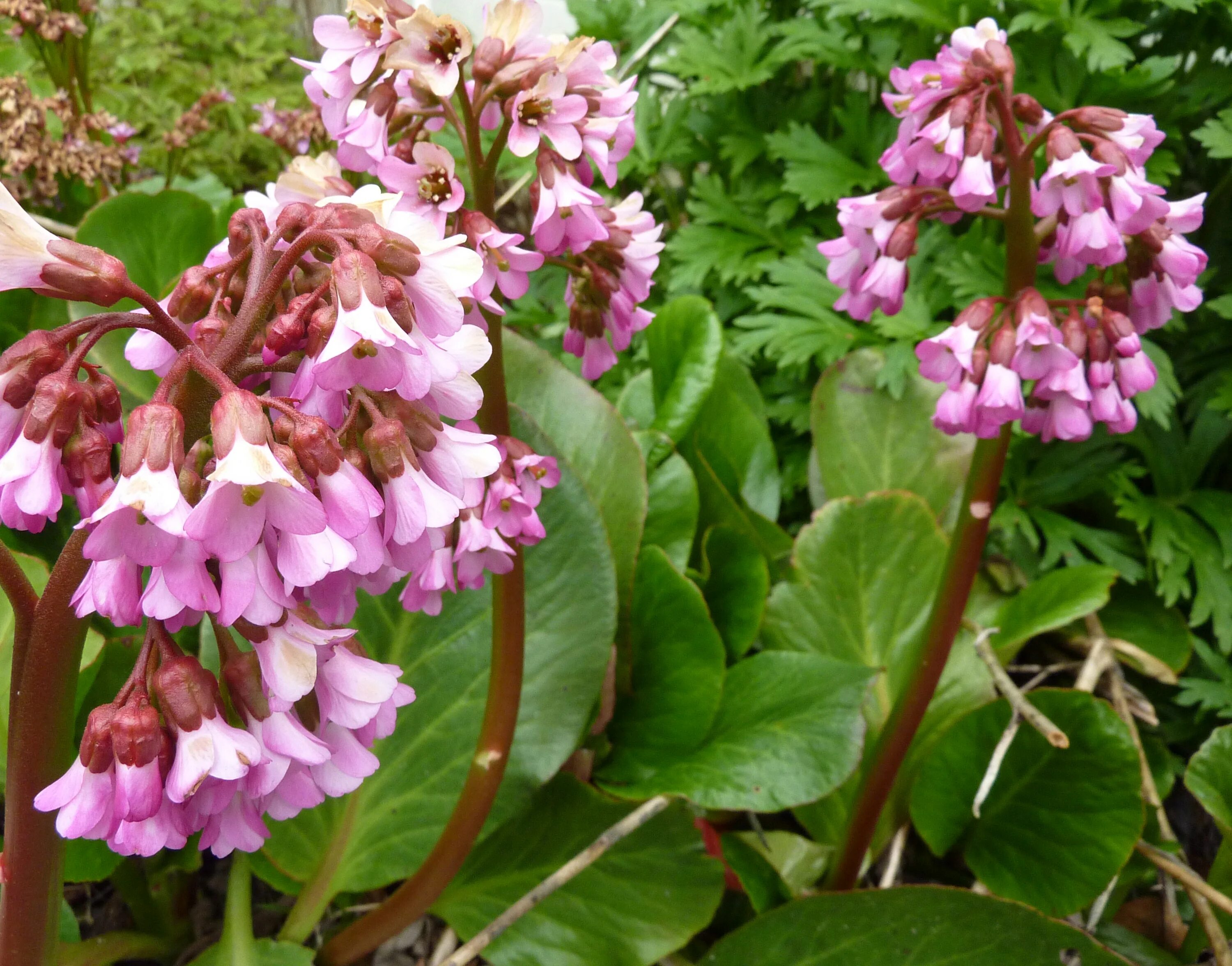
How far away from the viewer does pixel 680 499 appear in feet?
4.25

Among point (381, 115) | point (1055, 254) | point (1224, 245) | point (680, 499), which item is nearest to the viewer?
point (381, 115)

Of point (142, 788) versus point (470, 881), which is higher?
point (142, 788)

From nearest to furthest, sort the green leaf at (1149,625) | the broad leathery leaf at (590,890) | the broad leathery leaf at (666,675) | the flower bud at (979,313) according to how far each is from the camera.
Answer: the flower bud at (979,313) < the broad leathery leaf at (590,890) < the broad leathery leaf at (666,675) < the green leaf at (1149,625)

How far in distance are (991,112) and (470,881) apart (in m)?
0.96

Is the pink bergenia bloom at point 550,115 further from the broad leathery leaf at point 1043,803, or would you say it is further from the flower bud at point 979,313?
the broad leathery leaf at point 1043,803

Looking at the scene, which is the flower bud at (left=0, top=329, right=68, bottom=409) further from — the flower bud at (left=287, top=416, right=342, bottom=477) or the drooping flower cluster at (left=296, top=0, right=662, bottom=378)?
the drooping flower cluster at (left=296, top=0, right=662, bottom=378)

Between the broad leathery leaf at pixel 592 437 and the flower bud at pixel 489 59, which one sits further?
the broad leathery leaf at pixel 592 437

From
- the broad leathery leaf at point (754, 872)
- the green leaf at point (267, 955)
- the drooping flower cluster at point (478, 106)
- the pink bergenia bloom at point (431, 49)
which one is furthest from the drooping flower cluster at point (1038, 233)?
the green leaf at point (267, 955)

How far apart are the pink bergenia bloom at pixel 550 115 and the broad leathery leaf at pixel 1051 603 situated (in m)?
0.86

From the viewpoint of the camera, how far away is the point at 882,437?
1526 mm

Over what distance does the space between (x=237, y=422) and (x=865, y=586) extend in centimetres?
103

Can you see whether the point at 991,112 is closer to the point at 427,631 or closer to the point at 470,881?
the point at 427,631

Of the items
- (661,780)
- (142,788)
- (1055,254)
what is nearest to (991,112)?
(1055,254)

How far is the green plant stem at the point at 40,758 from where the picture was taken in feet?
1.78
